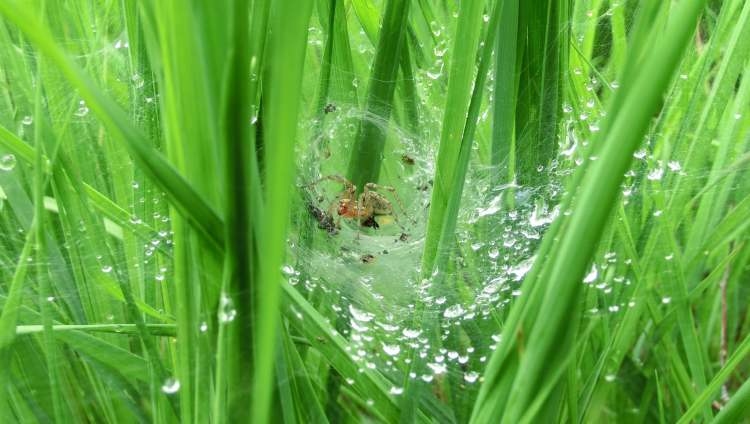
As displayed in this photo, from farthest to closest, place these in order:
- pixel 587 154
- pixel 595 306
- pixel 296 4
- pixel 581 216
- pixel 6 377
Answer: pixel 595 306 → pixel 6 377 → pixel 587 154 → pixel 581 216 → pixel 296 4

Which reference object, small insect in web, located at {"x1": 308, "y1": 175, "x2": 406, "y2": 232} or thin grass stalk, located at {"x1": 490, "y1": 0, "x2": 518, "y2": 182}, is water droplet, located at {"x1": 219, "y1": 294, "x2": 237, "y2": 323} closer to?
thin grass stalk, located at {"x1": 490, "y1": 0, "x2": 518, "y2": 182}

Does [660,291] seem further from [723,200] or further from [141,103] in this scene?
[141,103]

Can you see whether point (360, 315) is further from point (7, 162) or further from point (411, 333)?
point (7, 162)

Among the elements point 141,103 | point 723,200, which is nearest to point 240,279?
point 141,103

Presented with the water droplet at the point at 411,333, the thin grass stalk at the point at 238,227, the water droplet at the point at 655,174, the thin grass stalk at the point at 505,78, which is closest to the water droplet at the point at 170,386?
the thin grass stalk at the point at 238,227

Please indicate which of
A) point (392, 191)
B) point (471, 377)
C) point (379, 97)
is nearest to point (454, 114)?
point (379, 97)

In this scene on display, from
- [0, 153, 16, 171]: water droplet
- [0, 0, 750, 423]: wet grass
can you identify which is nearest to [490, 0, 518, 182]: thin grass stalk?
[0, 0, 750, 423]: wet grass

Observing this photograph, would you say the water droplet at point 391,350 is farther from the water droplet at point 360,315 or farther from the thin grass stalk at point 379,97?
the thin grass stalk at point 379,97
